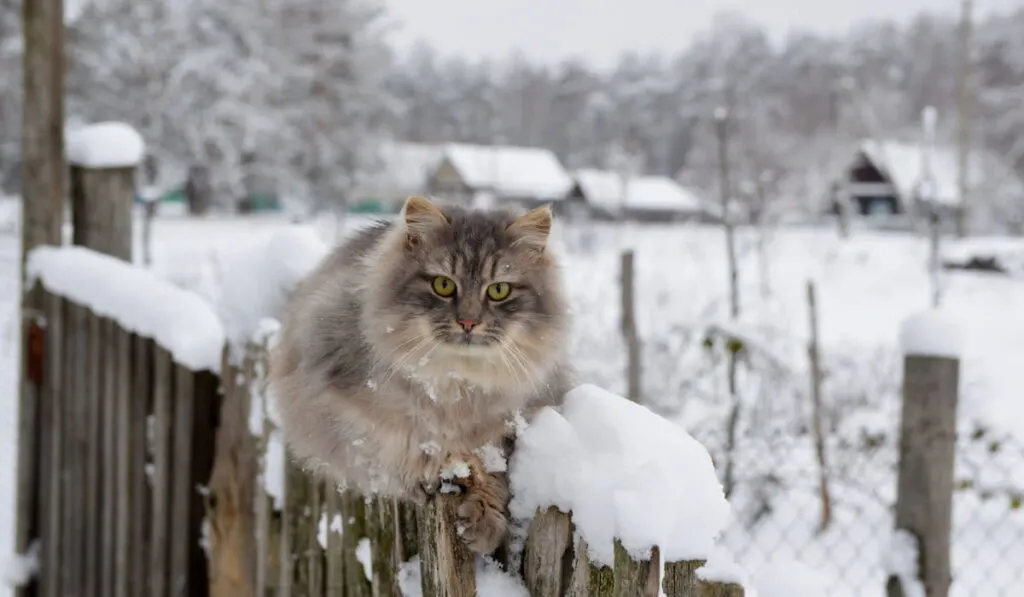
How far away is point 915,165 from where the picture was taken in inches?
901

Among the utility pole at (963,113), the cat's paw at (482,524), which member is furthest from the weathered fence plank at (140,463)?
the utility pole at (963,113)

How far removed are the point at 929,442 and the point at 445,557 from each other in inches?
51.5

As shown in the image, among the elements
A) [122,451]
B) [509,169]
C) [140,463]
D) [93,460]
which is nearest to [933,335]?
[140,463]

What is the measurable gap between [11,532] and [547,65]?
33.4 meters

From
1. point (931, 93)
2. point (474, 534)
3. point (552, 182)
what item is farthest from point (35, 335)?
point (931, 93)

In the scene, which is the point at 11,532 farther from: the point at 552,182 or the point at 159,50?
the point at 552,182

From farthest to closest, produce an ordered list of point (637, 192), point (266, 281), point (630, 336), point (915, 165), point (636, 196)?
1. point (637, 192)
2. point (636, 196)
3. point (915, 165)
4. point (630, 336)
5. point (266, 281)

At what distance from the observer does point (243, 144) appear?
2064cm

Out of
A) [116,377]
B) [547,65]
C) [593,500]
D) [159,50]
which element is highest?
[547,65]

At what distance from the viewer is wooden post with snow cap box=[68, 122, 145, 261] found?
3076 millimetres

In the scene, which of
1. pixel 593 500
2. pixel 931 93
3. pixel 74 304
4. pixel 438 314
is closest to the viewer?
pixel 593 500

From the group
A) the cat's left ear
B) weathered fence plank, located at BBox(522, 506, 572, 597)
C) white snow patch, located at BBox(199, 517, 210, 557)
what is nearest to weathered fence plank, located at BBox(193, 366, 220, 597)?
white snow patch, located at BBox(199, 517, 210, 557)

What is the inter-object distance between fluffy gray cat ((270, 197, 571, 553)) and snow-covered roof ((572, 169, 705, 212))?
25.1 metres

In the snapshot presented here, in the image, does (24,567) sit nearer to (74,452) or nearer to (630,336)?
(74,452)
